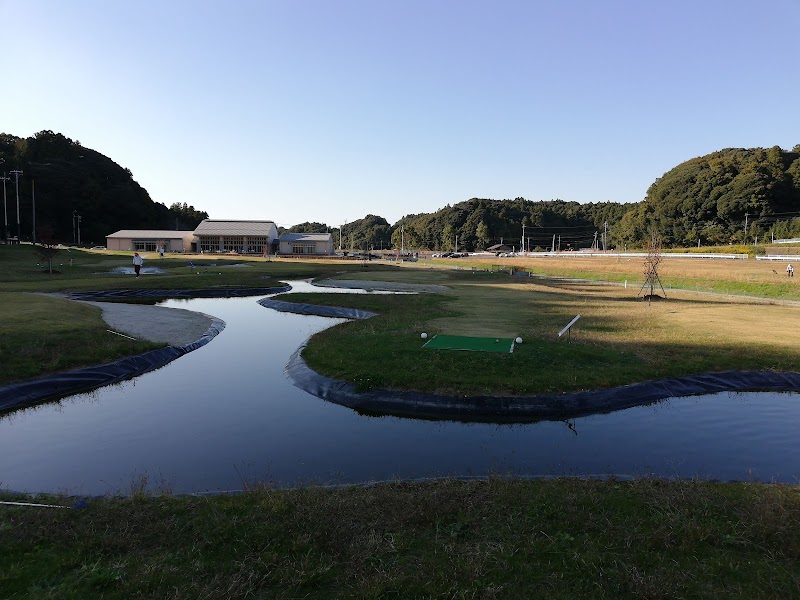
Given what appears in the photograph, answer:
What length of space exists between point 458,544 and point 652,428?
315 inches

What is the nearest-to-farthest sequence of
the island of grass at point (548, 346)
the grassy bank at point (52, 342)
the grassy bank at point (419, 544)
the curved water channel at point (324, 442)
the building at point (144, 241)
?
the grassy bank at point (419, 544) < the curved water channel at point (324, 442) < the island of grass at point (548, 346) < the grassy bank at point (52, 342) < the building at point (144, 241)

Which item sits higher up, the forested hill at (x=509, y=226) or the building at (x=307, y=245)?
the forested hill at (x=509, y=226)

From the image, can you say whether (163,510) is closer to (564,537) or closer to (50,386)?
(564,537)

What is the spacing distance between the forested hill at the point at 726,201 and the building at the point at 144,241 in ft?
356

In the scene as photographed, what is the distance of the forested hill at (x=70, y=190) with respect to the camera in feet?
329

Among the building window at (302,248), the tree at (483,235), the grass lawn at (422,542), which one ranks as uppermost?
the tree at (483,235)

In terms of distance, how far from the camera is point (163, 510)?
21.2 ft

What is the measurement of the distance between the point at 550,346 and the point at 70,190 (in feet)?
419

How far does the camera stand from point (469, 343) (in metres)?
16.5

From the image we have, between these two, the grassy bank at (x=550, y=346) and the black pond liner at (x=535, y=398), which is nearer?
the black pond liner at (x=535, y=398)

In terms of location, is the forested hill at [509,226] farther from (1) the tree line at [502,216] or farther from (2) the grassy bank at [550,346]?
(2) the grassy bank at [550,346]

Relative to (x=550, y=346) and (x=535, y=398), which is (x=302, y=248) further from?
(x=535, y=398)

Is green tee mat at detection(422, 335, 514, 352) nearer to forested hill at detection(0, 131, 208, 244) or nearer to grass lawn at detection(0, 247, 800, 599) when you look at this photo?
grass lawn at detection(0, 247, 800, 599)

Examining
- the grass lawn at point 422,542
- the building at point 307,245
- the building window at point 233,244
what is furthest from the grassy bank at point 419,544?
the building at point 307,245
